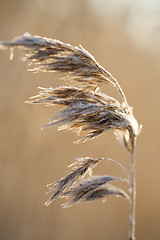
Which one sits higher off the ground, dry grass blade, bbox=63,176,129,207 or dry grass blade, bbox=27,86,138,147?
dry grass blade, bbox=27,86,138,147

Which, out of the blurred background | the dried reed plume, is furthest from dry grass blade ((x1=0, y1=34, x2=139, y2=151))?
the blurred background

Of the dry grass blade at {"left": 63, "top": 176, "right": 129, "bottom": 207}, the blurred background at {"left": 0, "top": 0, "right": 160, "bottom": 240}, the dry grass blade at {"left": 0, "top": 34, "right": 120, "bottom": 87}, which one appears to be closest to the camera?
the dry grass blade at {"left": 0, "top": 34, "right": 120, "bottom": 87}

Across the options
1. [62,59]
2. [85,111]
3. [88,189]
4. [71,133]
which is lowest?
[88,189]

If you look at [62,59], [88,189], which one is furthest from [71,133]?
[62,59]

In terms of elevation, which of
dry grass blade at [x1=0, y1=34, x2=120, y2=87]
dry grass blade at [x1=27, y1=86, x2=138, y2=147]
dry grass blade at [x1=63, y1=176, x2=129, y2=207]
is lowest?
dry grass blade at [x1=63, y1=176, x2=129, y2=207]

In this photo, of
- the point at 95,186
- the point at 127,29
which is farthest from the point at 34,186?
the point at 127,29

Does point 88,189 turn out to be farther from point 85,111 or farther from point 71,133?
point 71,133

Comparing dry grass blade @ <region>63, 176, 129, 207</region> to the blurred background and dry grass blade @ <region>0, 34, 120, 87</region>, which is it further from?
the blurred background

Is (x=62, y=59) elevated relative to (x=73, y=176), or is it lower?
elevated
